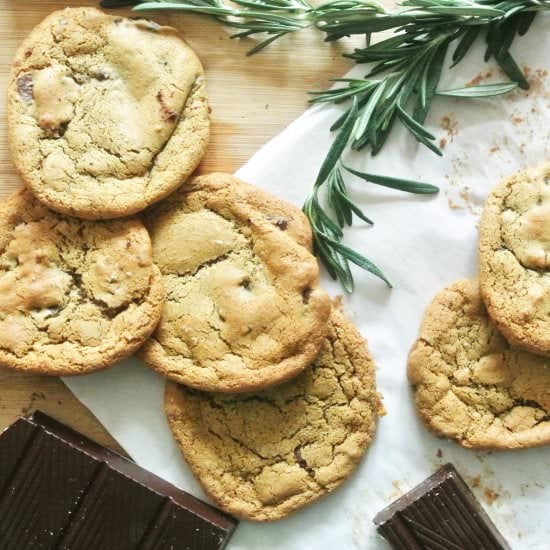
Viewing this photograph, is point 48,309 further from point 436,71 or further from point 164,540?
point 436,71

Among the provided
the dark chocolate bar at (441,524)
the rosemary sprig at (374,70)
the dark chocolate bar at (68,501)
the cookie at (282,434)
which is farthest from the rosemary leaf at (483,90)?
the dark chocolate bar at (68,501)

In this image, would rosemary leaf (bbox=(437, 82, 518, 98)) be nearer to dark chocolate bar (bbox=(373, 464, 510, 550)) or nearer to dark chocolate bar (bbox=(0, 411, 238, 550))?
dark chocolate bar (bbox=(373, 464, 510, 550))

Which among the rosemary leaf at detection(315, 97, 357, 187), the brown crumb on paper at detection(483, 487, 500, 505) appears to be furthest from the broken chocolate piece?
the brown crumb on paper at detection(483, 487, 500, 505)

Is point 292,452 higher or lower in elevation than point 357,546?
higher

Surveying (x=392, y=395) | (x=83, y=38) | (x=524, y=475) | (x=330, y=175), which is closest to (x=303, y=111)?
(x=330, y=175)

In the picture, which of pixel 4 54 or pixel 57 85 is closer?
pixel 57 85

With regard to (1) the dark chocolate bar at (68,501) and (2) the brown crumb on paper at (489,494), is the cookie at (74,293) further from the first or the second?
(2) the brown crumb on paper at (489,494)
